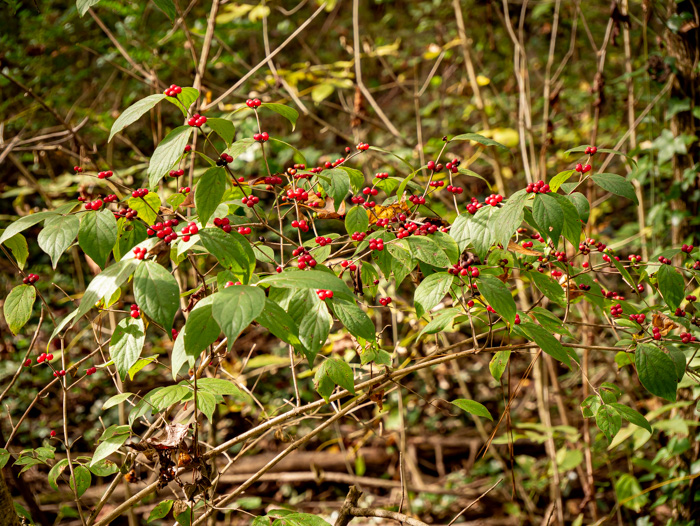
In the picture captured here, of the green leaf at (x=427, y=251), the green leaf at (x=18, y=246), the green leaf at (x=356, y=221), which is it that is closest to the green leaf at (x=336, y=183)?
the green leaf at (x=356, y=221)

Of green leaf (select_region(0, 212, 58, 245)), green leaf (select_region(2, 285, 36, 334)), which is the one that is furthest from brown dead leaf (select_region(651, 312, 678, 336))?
green leaf (select_region(2, 285, 36, 334))

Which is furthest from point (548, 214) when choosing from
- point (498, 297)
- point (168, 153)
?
point (168, 153)

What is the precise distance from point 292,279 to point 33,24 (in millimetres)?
3704

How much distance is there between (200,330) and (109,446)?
0.50 m

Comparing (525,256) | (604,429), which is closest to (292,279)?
(525,256)

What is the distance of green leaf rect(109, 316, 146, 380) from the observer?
3.18 ft

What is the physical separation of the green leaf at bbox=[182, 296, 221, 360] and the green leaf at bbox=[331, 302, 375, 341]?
8.4 inches

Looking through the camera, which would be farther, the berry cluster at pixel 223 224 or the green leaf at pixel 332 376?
the green leaf at pixel 332 376

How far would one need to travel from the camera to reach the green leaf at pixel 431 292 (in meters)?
1.00

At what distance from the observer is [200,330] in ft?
Result: 2.54

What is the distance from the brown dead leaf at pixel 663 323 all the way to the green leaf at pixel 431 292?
55cm

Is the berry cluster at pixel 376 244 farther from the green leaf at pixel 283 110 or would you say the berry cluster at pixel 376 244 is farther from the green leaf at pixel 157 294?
the green leaf at pixel 157 294

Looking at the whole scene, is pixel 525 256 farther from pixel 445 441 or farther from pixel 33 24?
pixel 33 24

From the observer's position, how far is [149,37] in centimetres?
370
